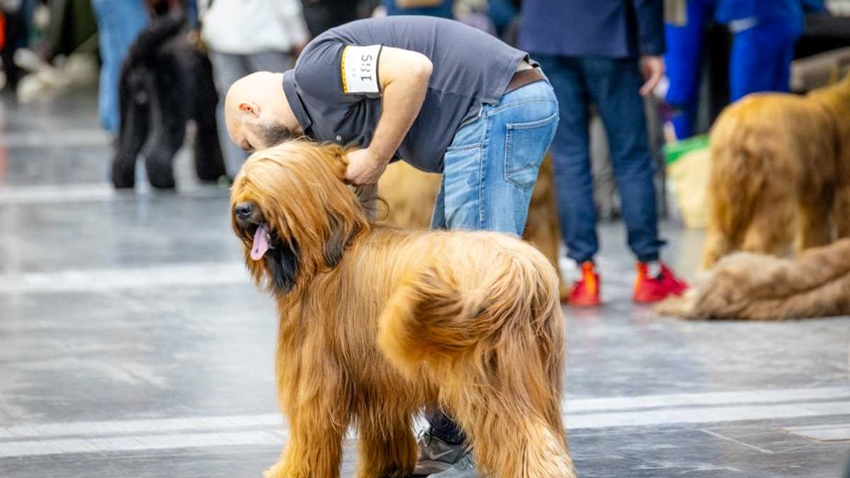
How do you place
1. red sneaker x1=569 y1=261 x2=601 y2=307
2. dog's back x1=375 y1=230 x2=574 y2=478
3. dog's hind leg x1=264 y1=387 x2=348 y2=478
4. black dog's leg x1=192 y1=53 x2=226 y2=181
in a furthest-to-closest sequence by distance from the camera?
black dog's leg x1=192 y1=53 x2=226 y2=181
red sneaker x1=569 y1=261 x2=601 y2=307
dog's hind leg x1=264 y1=387 x2=348 y2=478
dog's back x1=375 y1=230 x2=574 y2=478

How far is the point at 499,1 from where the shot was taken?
48.6 ft

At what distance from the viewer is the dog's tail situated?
11.3 metres

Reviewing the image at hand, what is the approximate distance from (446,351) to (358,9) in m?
9.00

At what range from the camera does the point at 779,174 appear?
723 cm

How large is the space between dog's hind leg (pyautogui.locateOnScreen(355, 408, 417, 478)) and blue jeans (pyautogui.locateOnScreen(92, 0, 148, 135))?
28.6 ft

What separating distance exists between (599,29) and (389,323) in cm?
346

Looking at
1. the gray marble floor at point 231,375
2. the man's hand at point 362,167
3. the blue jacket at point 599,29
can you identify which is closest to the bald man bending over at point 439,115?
the man's hand at point 362,167

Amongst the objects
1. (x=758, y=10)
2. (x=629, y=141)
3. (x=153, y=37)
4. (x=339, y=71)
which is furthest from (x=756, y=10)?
(x=153, y=37)

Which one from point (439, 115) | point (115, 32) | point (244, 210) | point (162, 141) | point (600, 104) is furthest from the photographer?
point (115, 32)

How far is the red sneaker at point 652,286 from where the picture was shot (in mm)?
7109

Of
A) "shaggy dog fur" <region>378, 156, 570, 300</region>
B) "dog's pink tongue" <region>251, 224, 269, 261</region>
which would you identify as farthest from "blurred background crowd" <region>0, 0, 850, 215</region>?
"dog's pink tongue" <region>251, 224, 269, 261</region>

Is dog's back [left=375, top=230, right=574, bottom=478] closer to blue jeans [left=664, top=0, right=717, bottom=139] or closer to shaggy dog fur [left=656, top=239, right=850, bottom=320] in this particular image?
shaggy dog fur [left=656, top=239, right=850, bottom=320]

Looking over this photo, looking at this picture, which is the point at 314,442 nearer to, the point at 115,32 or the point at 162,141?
the point at 162,141

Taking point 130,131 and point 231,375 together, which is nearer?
point 231,375
